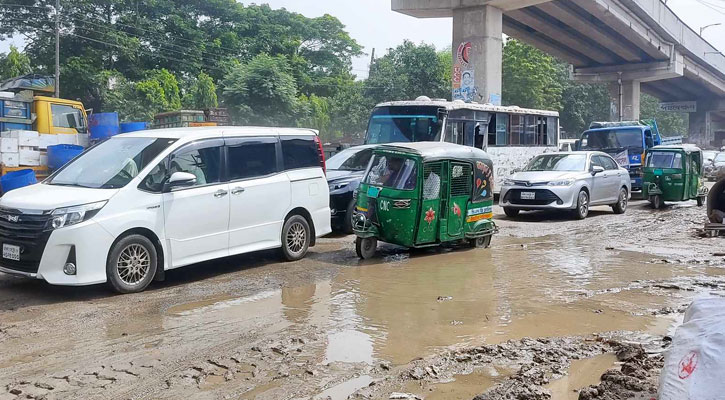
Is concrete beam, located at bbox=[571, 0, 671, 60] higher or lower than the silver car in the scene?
higher

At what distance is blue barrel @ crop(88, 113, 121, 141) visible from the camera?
17953 mm

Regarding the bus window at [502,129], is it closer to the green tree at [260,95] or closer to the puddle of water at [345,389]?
the puddle of water at [345,389]

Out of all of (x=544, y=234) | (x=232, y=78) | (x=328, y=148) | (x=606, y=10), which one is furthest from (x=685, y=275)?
(x=232, y=78)

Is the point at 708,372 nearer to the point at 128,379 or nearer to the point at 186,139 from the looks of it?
the point at 128,379

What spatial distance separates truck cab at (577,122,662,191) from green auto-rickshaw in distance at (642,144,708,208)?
342 cm

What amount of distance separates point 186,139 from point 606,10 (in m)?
27.6

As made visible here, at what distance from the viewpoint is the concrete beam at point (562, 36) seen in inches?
1241

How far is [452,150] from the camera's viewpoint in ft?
33.7

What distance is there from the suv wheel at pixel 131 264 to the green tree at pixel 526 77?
144ft

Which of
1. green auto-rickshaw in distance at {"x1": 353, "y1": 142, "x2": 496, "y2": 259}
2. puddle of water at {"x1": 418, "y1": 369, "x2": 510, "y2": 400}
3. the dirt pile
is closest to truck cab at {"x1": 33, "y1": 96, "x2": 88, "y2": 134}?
green auto-rickshaw in distance at {"x1": 353, "y1": 142, "x2": 496, "y2": 259}

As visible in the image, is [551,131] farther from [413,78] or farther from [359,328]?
→ [413,78]

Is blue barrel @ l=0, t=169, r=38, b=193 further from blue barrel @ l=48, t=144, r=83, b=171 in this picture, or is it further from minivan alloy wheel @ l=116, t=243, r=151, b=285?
minivan alloy wheel @ l=116, t=243, r=151, b=285

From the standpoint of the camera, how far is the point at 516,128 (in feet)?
66.1

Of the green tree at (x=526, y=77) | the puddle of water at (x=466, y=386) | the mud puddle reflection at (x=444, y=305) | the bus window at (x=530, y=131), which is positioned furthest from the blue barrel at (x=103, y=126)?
the green tree at (x=526, y=77)
